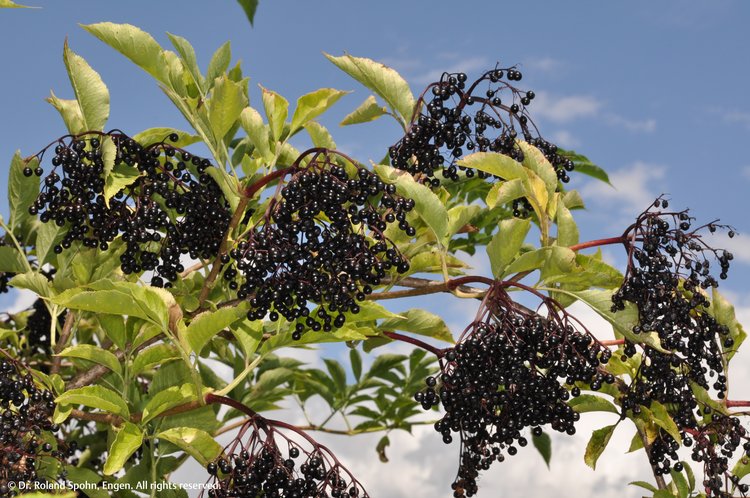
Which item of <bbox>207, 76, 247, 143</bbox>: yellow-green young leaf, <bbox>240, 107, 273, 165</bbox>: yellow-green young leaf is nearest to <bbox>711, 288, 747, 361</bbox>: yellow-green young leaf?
<bbox>240, 107, 273, 165</bbox>: yellow-green young leaf

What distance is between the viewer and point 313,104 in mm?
3506

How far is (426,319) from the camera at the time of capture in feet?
11.5

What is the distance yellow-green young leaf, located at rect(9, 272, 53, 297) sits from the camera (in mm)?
3738

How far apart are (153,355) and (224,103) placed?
42.6 inches

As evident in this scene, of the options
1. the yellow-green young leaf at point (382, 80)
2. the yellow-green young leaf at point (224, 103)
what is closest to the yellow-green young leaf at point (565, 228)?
the yellow-green young leaf at point (382, 80)

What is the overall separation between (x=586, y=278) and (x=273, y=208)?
4.03 feet

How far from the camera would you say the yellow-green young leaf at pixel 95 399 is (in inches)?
125

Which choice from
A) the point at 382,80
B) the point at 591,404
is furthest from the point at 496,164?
the point at 591,404

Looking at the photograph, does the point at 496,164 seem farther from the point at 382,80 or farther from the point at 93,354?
the point at 93,354

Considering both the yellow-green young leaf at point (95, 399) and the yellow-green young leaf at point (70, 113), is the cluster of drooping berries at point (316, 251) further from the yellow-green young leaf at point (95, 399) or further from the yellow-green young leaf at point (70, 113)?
the yellow-green young leaf at point (70, 113)

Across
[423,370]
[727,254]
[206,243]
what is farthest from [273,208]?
[423,370]

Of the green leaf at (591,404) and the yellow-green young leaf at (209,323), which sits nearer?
the yellow-green young leaf at (209,323)

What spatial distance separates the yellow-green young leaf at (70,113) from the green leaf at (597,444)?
8.53ft

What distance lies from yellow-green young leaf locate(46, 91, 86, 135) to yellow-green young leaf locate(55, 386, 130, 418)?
45.3 inches
